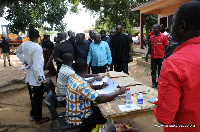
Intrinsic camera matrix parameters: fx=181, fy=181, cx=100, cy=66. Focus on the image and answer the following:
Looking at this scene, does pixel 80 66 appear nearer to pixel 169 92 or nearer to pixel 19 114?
pixel 169 92

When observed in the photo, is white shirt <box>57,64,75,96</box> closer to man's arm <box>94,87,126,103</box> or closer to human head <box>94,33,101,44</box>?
man's arm <box>94,87,126,103</box>

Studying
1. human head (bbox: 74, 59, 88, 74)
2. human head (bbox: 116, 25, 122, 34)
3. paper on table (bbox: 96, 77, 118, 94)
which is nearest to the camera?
human head (bbox: 74, 59, 88, 74)

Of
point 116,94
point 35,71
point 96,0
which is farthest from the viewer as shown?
point 96,0

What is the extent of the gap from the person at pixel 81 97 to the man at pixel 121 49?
2.93m

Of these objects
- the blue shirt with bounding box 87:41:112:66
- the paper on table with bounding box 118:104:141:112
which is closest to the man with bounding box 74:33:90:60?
the blue shirt with bounding box 87:41:112:66

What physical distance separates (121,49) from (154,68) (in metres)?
1.12

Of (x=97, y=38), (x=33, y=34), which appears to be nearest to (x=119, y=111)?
(x=33, y=34)

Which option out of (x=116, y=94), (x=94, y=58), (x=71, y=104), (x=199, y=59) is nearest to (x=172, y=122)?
(x=199, y=59)

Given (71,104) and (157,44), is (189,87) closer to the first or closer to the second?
(71,104)

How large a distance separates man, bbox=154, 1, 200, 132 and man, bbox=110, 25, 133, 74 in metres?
4.35

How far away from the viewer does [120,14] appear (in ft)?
60.6

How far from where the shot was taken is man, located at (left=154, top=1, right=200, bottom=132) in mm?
855

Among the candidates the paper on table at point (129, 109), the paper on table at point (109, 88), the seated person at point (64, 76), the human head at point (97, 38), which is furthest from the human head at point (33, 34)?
the paper on table at point (129, 109)

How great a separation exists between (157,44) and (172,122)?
427 cm
